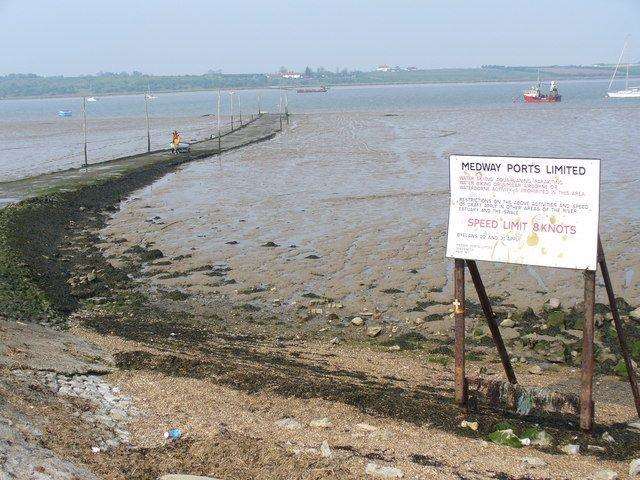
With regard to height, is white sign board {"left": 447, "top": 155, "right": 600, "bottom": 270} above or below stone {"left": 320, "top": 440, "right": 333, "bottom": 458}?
above

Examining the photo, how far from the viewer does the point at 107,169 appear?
41.0 metres

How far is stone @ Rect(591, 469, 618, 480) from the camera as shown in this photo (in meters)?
7.25

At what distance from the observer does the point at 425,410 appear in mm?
8945

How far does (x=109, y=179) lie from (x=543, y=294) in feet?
81.1

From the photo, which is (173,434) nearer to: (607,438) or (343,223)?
(607,438)

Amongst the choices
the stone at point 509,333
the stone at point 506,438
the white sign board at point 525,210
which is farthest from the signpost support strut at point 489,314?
the stone at point 509,333

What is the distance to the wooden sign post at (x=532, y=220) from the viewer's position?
8211 mm

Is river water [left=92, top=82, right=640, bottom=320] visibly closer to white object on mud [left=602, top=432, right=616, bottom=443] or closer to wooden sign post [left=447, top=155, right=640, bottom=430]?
wooden sign post [left=447, top=155, right=640, bottom=430]

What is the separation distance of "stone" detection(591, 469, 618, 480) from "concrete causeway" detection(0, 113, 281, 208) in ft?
81.6

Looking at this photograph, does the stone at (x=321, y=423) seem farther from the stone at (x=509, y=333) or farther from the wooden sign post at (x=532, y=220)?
the stone at (x=509, y=333)

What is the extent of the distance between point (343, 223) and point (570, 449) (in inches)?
678

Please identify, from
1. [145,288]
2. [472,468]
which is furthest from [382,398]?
[145,288]

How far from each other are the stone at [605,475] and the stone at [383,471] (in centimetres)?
178

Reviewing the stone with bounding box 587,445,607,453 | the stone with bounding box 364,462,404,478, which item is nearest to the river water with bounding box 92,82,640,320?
the stone with bounding box 587,445,607,453
